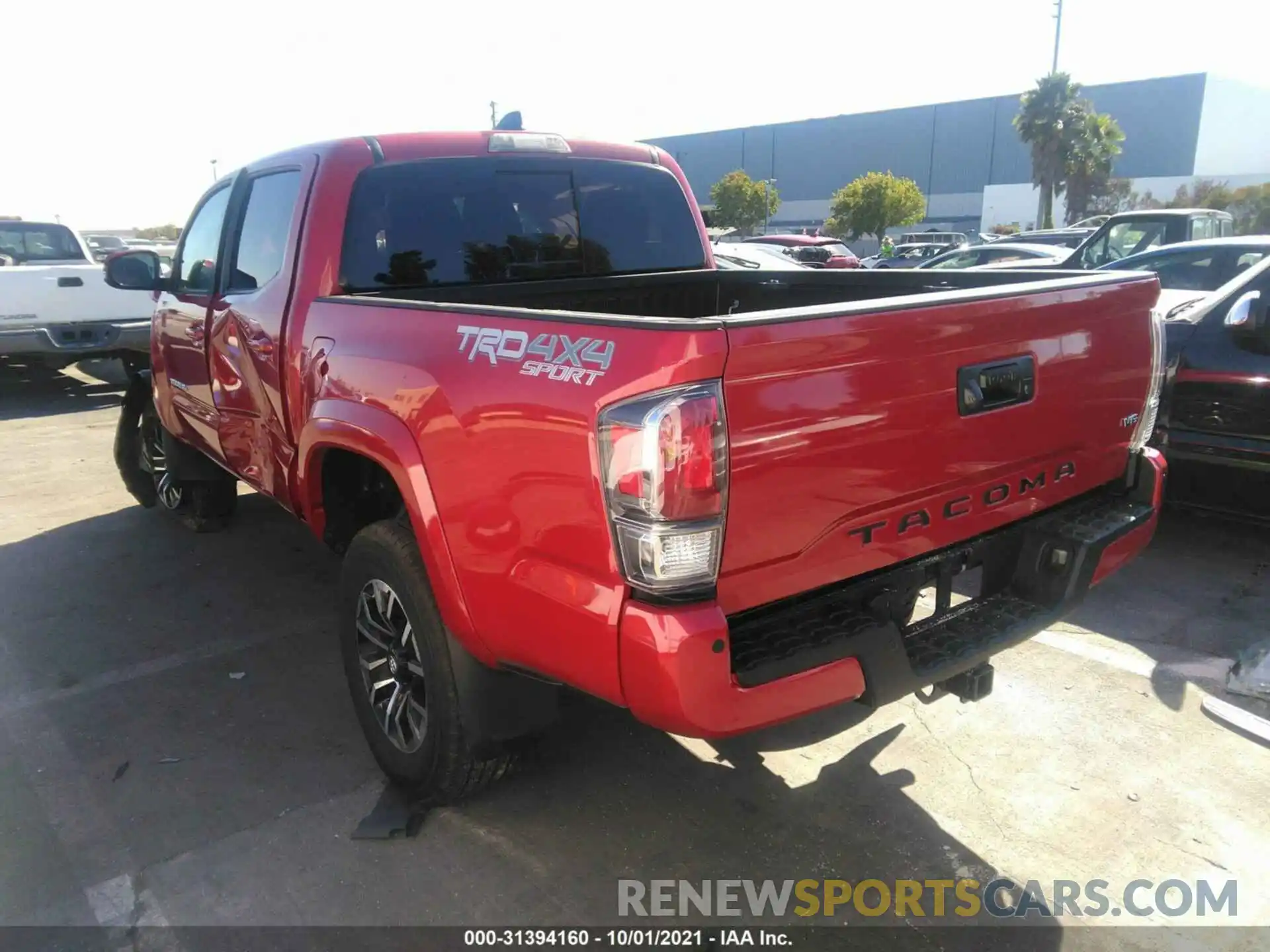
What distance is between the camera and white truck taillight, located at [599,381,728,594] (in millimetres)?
1887

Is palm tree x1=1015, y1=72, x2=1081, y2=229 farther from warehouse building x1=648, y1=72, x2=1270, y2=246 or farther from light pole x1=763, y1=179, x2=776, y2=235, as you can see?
light pole x1=763, y1=179, x2=776, y2=235

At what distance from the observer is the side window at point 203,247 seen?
4.45 meters

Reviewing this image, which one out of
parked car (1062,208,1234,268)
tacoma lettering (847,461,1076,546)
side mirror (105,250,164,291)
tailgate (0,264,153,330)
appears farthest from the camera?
parked car (1062,208,1234,268)

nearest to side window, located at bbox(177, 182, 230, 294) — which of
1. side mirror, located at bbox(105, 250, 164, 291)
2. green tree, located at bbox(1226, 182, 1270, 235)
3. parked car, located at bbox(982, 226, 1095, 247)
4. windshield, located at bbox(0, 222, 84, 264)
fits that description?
side mirror, located at bbox(105, 250, 164, 291)

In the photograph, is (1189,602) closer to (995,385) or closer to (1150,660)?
(1150,660)

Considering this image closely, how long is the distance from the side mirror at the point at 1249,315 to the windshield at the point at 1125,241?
755 cm

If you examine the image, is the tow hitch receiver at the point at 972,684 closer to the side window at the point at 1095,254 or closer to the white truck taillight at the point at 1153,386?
the white truck taillight at the point at 1153,386

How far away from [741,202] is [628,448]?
68.9m

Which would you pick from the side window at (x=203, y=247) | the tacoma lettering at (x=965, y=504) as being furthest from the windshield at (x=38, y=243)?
the tacoma lettering at (x=965, y=504)

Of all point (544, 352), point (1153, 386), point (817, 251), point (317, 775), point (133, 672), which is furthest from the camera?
point (817, 251)

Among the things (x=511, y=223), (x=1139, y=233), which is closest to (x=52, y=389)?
(x=511, y=223)

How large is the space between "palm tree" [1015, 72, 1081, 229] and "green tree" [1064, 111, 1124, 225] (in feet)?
1.06

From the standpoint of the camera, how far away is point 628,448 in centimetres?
193

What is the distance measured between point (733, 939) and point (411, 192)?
2766 millimetres
